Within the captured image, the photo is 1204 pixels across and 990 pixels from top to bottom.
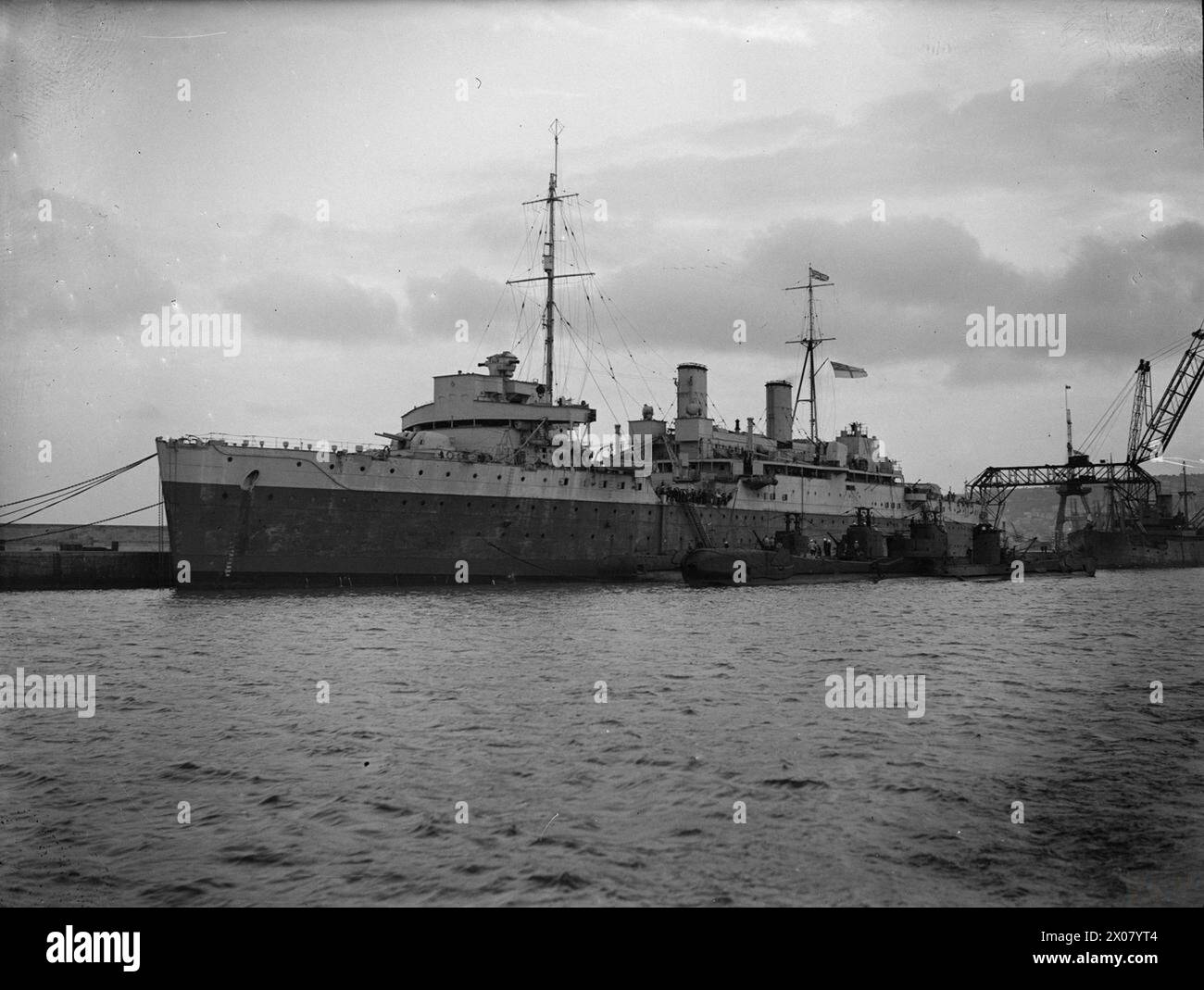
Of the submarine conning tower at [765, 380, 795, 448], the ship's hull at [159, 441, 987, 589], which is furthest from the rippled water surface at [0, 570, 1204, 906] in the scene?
the submarine conning tower at [765, 380, 795, 448]

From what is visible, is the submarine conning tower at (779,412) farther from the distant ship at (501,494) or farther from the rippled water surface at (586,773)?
the rippled water surface at (586,773)

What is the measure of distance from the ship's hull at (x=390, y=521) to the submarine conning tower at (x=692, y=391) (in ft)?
44.0

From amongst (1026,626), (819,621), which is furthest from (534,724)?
(1026,626)

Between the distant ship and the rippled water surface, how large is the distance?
9.83 m

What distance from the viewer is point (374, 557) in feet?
125

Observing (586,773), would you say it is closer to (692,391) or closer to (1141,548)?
(692,391)

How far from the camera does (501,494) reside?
4175 cm

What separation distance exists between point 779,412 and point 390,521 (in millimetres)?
37025

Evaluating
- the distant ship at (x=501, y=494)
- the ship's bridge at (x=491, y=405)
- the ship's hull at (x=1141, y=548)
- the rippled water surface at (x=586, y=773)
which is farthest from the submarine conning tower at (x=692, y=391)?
the ship's hull at (x=1141, y=548)

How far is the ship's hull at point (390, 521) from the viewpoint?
3478 cm

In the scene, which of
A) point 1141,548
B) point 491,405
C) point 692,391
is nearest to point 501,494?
point 491,405

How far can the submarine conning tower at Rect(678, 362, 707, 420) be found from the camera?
61656mm

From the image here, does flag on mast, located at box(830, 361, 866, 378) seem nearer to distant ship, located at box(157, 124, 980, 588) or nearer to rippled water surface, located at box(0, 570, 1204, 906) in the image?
distant ship, located at box(157, 124, 980, 588)
